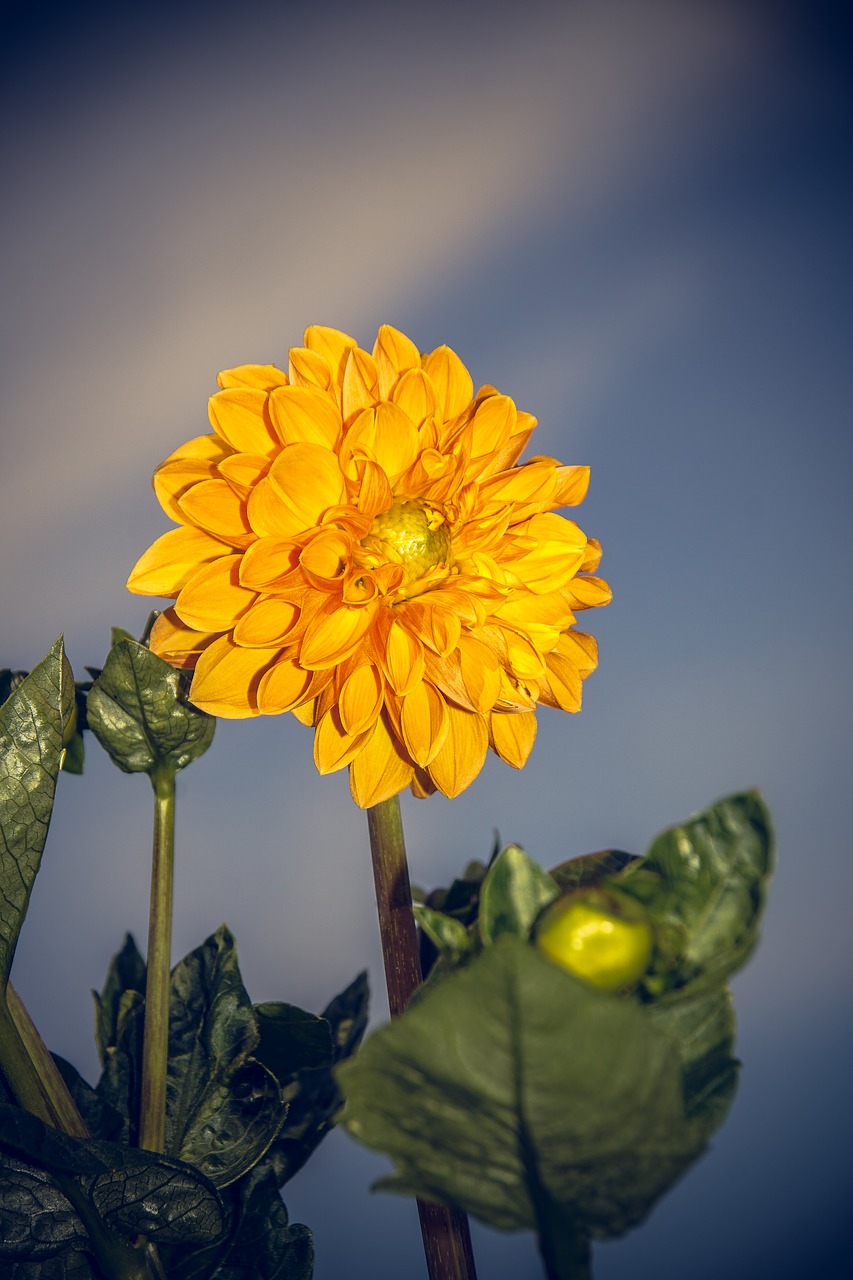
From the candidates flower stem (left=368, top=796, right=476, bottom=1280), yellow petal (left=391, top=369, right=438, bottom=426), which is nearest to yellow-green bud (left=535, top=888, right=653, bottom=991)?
flower stem (left=368, top=796, right=476, bottom=1280)

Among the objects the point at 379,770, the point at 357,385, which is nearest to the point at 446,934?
the point at 379,770

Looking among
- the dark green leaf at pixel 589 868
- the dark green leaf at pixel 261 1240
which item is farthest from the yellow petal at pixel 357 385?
the dark green leaf at pixel 261 1240

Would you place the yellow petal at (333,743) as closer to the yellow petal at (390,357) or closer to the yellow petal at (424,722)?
the yellow petal at (424,722)

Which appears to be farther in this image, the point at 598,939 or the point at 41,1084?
the point at 41,1084

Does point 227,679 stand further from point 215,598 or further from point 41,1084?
point 41,1084

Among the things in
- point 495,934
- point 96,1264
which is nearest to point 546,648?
point 495,934

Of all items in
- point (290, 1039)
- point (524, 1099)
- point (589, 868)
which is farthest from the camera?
point (290, 1039)
